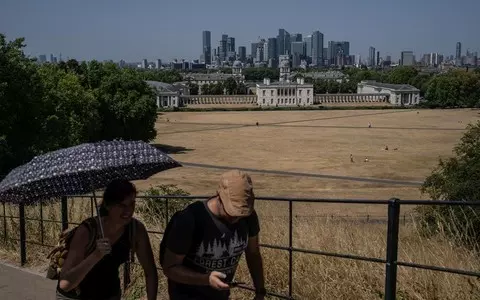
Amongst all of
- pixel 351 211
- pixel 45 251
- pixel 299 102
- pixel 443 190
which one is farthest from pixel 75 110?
pixel 299 102

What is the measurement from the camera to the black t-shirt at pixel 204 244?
3057 millimetres

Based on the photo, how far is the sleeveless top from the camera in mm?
3264

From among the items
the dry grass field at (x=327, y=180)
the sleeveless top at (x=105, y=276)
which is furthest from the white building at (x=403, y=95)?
the sleeveless top at (x=105, y=276)

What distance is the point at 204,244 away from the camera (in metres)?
3.10

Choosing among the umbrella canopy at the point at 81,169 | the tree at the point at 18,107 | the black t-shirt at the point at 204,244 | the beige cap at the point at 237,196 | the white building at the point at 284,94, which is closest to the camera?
the beige cap at the point at 237,196

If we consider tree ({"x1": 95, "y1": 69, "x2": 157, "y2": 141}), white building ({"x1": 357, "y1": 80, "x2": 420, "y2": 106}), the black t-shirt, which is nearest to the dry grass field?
the black t-shirt

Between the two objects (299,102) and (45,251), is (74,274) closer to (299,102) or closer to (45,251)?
(45,251)

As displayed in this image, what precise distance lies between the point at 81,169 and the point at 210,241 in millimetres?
1114

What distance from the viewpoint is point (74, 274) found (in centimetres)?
310

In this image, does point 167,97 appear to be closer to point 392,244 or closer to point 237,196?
point 392,244

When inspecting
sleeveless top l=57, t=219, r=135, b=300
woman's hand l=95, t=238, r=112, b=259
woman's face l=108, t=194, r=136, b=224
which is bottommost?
sleeveless top l=57, t=219, r=135, b=300

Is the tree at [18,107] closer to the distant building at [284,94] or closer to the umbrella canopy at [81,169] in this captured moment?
the umbrella canopy at [81,169]

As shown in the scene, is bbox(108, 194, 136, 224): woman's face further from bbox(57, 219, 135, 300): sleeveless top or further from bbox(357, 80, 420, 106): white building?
bbox(357, 80, 420, 106): white building

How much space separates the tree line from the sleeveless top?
839 inches
